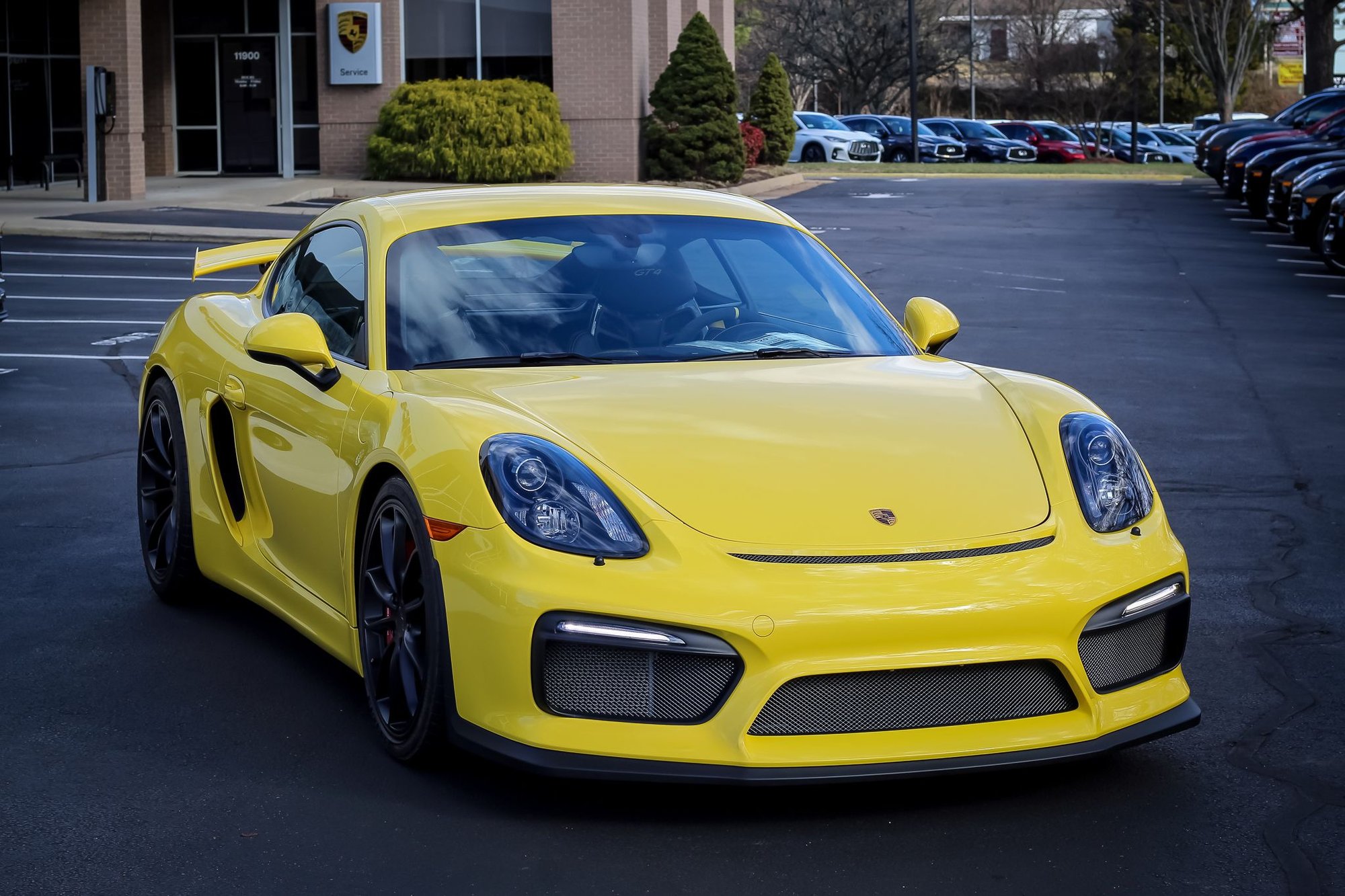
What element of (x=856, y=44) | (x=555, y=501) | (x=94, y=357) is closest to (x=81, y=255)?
(x=94, y=357)

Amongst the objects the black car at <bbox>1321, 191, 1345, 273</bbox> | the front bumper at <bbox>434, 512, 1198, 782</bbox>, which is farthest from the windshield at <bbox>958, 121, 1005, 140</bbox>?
the front bumper at <bbox>434, 512, 1198, 782</bbox>

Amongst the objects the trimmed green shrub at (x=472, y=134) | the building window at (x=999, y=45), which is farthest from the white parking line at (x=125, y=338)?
the building window at (x=999, y=45)

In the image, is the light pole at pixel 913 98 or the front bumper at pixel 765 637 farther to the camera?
the light pole at pixel 913 98

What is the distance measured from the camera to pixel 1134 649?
424cm

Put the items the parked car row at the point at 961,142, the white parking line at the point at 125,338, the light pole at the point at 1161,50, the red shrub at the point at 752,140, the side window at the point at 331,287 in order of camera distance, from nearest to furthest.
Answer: the side window at the point at 331,287 → the white parking line at the point at 125,338 → the red shrub at the point at 752,140 → the parked car row at the point at 961,142 → the light pole at the point at 1161,50

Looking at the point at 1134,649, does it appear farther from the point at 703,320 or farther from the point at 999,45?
the point at 999,45

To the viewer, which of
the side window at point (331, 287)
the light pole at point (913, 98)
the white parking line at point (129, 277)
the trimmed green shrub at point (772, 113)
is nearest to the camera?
the side window at point (331, 287)

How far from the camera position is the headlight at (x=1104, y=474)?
14.3ft

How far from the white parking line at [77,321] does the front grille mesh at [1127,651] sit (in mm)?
12037

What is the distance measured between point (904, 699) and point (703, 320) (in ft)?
5.61

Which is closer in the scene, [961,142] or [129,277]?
[129,277]

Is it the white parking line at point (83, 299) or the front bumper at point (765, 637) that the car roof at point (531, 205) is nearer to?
the front bumper at point (765, 637)

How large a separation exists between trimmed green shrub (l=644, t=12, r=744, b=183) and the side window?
89.2ft

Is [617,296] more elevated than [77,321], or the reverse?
[617,296]
